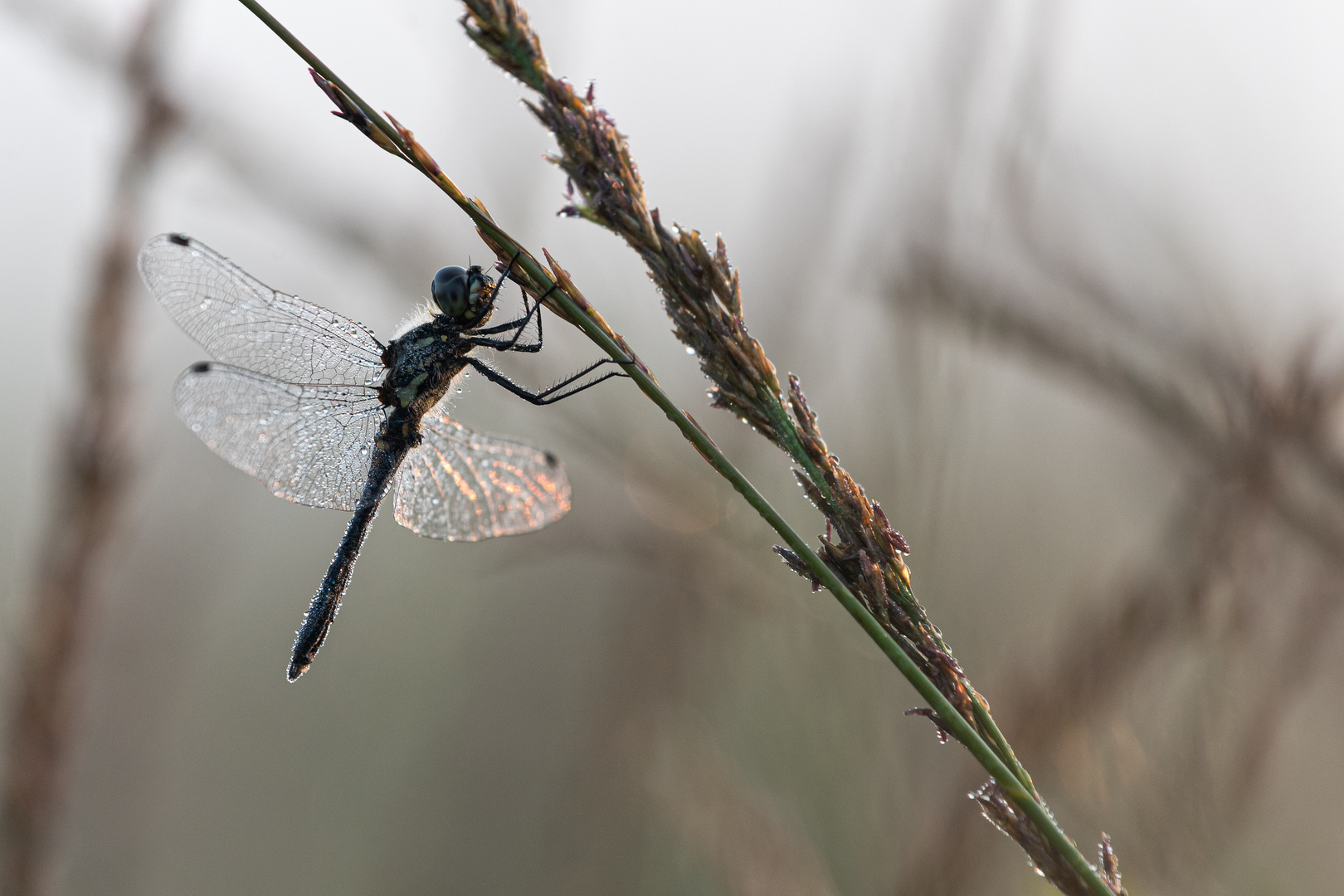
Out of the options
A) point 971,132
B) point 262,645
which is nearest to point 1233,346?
point 971,132

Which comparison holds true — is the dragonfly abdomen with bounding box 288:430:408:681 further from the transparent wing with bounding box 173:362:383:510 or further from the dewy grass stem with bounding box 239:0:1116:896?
the dewy grass stem with bounding box 239:0:1116:896

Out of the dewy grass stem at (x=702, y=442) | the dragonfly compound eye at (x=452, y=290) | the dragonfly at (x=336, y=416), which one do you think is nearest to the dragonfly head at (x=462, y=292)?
the dragonfly compound eye at (x=452, y=290)

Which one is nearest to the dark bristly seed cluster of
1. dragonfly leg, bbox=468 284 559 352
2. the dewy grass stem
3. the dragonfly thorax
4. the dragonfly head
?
the dewy grass stem

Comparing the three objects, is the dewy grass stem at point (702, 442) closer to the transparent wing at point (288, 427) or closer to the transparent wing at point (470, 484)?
the transparent wing at point (470, 484)

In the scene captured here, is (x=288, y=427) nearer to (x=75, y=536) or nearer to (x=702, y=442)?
(x=75, y=536)

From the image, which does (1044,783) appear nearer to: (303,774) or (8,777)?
(8,777)

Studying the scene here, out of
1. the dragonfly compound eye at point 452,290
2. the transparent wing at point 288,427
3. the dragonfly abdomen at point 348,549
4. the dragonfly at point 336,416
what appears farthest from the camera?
the transparent wing at point 288,427

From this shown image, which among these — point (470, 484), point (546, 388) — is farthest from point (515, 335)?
point (470, 484)
